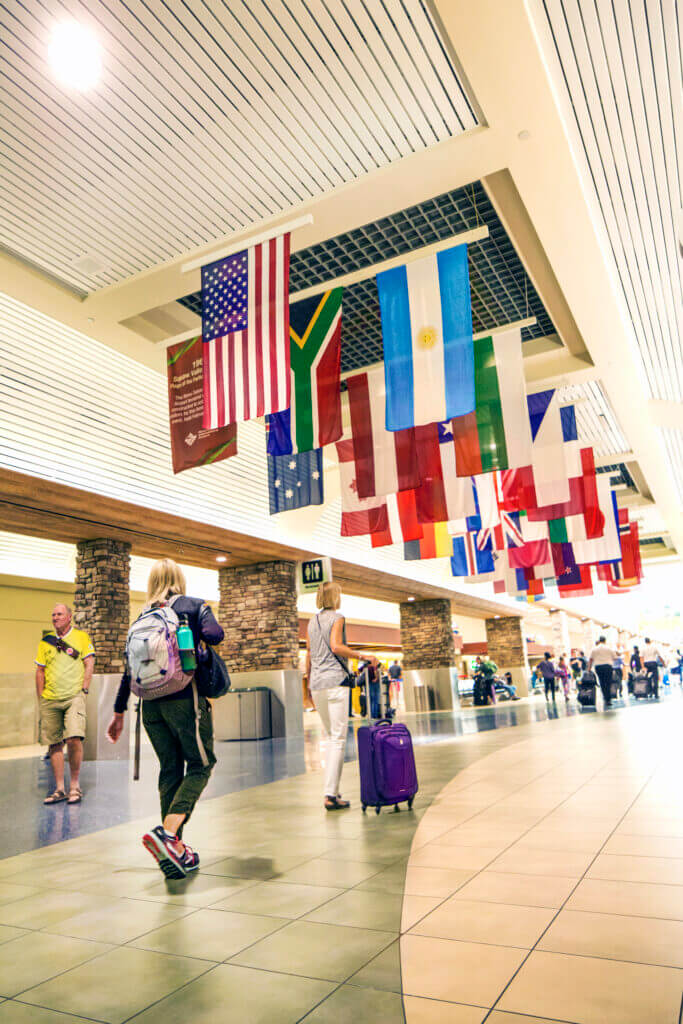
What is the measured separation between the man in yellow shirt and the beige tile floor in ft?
5.48

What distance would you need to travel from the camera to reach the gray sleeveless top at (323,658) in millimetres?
5488

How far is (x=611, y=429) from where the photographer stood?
14422 mm

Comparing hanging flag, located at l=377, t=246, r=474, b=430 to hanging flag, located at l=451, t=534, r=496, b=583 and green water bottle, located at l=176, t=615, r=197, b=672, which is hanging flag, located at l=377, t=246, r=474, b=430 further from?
hanging flag, located at l=451, t=534, r=496, b=583

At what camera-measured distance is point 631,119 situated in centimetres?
662

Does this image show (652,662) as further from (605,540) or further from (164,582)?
(164,582)

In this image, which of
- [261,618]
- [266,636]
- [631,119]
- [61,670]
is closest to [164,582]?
[61,670]

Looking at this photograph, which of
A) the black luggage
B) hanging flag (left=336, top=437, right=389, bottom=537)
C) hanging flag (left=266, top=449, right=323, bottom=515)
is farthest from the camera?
the black luggage

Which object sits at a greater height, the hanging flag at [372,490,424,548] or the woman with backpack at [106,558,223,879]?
the hanging flag at [372,490,424,548]

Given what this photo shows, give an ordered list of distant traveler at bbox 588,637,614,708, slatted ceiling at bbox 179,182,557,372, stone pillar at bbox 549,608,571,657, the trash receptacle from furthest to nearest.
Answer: stone pillar at bbox 549,608,571,657 < distant traveler at bbox 588,637,614,708 < the trash receptacle < slatted ceiling at bbox 179,182,557,372

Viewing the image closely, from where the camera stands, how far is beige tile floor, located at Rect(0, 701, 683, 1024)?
210 cm

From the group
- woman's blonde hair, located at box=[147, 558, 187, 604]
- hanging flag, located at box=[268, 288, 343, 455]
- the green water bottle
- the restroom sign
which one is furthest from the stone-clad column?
the green water bottle

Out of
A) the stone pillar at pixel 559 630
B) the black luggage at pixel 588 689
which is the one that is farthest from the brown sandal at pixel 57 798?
the stone pillar at pixel 559 630

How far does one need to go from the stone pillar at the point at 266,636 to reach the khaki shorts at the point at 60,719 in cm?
883

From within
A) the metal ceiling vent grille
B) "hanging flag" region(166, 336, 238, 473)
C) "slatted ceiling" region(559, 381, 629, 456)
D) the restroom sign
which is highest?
the metal ceiling vent grille
